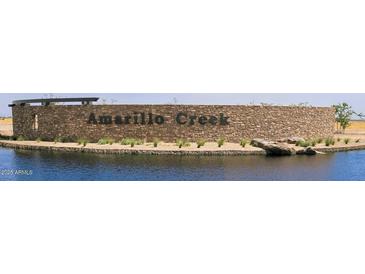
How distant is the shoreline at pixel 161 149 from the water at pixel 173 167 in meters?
0.95

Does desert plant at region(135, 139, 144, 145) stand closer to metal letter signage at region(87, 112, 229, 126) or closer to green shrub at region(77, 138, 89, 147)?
metal letter signage at region(87, 112, 229, 126)

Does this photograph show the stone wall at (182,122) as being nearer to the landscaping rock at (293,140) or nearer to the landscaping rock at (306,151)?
the landscaping rock at (293,140)

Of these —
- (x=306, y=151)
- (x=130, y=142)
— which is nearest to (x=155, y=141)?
(x=130, y=142)

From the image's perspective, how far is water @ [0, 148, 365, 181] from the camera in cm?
1577

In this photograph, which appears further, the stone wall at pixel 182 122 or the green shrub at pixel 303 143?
the stone wall at pixel 182 122

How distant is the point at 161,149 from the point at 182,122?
10.5 feet

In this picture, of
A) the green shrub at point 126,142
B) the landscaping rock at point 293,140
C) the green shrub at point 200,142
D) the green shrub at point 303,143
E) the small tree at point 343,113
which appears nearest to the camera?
the green shrub at point 200,142

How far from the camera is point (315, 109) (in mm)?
26734

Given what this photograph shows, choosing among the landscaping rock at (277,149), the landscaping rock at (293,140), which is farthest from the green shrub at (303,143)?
the landscaping rock at (277,149)

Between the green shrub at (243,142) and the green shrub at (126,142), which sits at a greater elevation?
the green shrub at (243,142)

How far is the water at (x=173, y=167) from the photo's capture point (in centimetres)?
1577

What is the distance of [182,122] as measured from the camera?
24.9 meters

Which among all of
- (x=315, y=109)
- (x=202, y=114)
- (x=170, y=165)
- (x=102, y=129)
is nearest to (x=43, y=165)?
(x=170, y=165)
